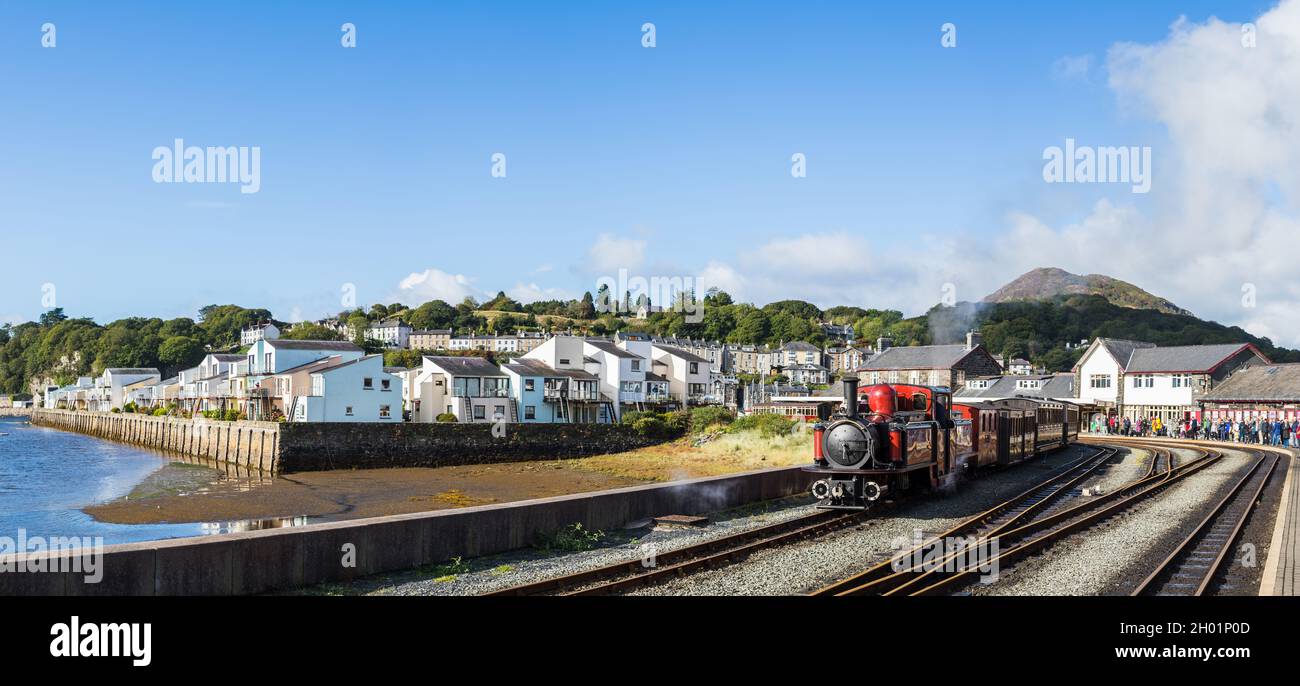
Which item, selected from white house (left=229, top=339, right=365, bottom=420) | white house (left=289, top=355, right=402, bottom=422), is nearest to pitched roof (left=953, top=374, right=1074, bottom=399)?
white house (left=289, top=355, right=402, bottom=422)

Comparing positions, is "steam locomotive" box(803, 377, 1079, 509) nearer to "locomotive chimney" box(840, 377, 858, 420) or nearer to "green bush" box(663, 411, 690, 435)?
"locomotive chimney" box(840, 377, 858, 420)

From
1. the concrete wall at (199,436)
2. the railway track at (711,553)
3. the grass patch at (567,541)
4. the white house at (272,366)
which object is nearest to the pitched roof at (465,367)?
the white house at (272,366)

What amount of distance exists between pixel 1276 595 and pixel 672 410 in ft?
216

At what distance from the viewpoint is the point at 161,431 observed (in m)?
70.9

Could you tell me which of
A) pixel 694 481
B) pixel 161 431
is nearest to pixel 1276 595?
pixel 694 481

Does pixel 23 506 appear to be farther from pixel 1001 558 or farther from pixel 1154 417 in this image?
pixel 1154 417

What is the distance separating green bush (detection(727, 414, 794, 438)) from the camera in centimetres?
5452

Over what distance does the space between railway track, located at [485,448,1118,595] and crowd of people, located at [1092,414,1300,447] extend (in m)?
32.2

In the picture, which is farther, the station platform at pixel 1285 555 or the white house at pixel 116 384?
the white house at pixel 116 384

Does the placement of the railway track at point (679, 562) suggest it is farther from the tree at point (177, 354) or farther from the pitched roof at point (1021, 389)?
the tree at point (177, 354)

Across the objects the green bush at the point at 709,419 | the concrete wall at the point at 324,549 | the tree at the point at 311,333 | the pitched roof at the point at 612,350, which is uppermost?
the tree at the point at 311,333

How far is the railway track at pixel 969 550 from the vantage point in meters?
11.3

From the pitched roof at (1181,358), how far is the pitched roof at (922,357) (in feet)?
65.8

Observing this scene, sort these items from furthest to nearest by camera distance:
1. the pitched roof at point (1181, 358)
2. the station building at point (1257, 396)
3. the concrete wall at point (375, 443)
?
the pitched roof at point (1181, 358) → the concrete wall at point (375, 443) → the station building at point (1257, 396)
